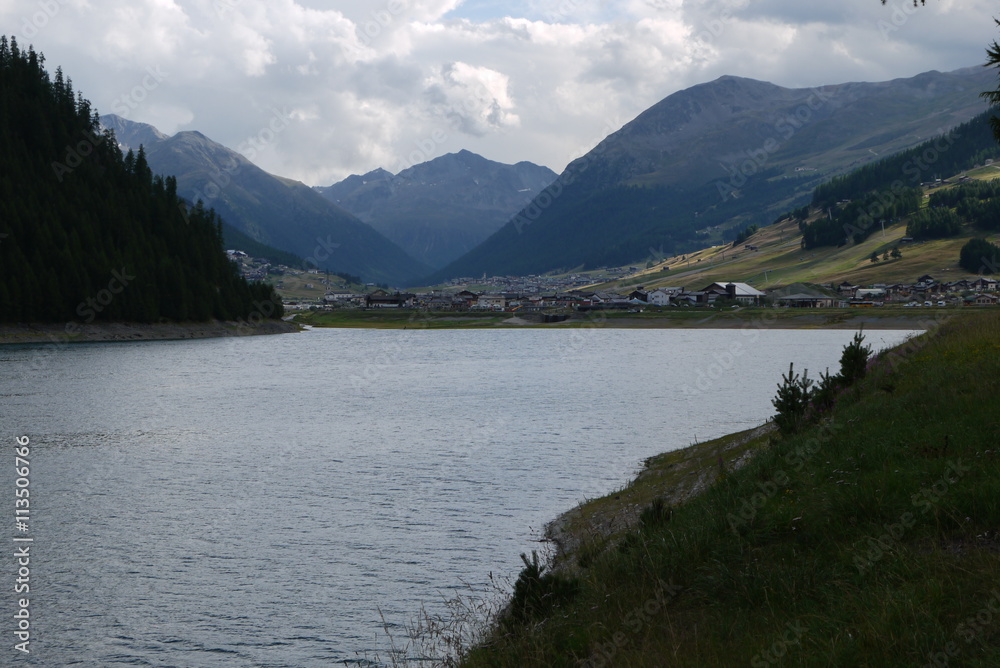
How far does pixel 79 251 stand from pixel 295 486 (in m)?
137

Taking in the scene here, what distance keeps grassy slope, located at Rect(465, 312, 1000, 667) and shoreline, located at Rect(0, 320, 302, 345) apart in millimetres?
141552

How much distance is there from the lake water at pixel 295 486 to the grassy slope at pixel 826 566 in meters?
8.76

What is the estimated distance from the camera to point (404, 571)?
2681cm

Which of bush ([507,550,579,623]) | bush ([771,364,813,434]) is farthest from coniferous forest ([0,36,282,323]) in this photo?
bush ([507,550,579,623])

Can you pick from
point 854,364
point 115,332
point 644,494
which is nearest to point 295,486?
point 644,494

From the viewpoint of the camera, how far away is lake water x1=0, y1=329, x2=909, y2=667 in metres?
23.0

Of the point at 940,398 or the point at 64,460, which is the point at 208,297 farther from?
the point at 940,398

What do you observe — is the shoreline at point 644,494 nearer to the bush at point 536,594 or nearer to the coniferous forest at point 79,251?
the bush at point 536,594

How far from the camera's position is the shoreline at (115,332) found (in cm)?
13675

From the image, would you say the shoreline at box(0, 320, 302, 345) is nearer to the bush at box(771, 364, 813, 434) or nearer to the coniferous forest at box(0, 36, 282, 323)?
the coniferous forest at box(0, 36, 282, 323)

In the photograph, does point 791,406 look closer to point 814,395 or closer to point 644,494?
point 814,395

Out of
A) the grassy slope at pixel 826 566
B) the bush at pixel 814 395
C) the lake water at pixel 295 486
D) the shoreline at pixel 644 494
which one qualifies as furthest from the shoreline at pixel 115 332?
the grassy slope at pixel 826 566

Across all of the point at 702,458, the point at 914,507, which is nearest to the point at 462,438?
the point at 702,458

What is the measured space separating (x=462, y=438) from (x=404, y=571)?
88.7 ft
